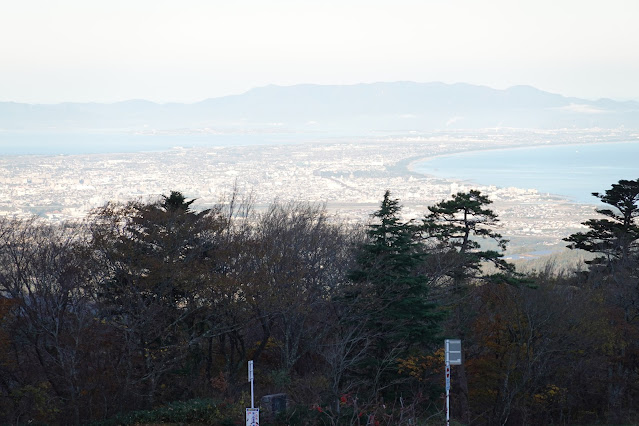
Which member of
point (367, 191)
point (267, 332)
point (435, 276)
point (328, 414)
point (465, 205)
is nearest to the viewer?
point (328, 414)

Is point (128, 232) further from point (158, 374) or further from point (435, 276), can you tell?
point (435, 276)

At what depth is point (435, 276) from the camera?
2600 centimetres

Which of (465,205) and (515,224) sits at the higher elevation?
(465,205)

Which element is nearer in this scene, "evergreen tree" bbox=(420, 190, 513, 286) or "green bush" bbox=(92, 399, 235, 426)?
"green bush" bbox=(92, 399, 235, 426)

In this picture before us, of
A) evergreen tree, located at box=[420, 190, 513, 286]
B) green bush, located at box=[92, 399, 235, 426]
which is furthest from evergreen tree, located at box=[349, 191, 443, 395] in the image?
evergreen tree, located at box=[420, 190, 513, 286]

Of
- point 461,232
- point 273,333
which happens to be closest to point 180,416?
point 273,333

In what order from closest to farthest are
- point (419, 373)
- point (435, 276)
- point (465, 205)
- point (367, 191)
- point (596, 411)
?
point (419, 373)
point (596, 411)
point (435, 276)
point (465, 205)
point (367, 191)

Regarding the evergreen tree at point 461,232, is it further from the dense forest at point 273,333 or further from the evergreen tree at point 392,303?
the evergreen tree at point 392,303

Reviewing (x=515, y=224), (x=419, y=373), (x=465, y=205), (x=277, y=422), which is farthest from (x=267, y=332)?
(x=515, y=224)

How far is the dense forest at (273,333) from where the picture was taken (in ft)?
58.3

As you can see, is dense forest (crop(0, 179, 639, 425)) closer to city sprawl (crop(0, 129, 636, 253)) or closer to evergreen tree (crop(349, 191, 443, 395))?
evergreen tree (crop(349, 191, 443, 395))

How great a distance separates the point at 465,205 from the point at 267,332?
35.9 feet

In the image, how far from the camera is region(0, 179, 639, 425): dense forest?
58.3 feet

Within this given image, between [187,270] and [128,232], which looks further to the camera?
[128,232]
